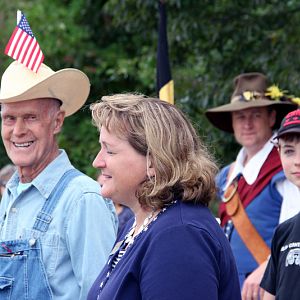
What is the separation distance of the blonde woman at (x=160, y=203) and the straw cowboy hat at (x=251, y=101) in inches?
116

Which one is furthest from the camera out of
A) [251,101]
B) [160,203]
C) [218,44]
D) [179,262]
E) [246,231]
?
[218,44]

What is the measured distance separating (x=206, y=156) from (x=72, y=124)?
28.0 feet

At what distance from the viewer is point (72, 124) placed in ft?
38.1

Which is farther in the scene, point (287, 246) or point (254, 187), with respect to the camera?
point (254, 187)

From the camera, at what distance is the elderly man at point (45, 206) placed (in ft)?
12.6

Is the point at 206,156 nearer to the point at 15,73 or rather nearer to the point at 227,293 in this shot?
the point at 227,293

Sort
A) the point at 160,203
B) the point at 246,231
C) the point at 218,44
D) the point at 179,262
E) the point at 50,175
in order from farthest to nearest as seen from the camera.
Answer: the point at 218,44
the point at 246,231
the point at 50,175
the point at 160,203
the point at 179,262

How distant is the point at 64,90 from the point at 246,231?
193 cm

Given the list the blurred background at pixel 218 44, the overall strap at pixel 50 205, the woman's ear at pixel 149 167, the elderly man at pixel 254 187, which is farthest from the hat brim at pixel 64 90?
the blurred background at pixel 218 44

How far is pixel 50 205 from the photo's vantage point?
3986 millimetres

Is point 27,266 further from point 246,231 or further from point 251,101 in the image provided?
point 251,101

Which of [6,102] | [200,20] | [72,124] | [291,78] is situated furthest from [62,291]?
[72,124]

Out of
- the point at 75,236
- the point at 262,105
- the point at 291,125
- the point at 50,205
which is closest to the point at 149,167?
the point at 75,236

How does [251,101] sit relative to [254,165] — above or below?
above
